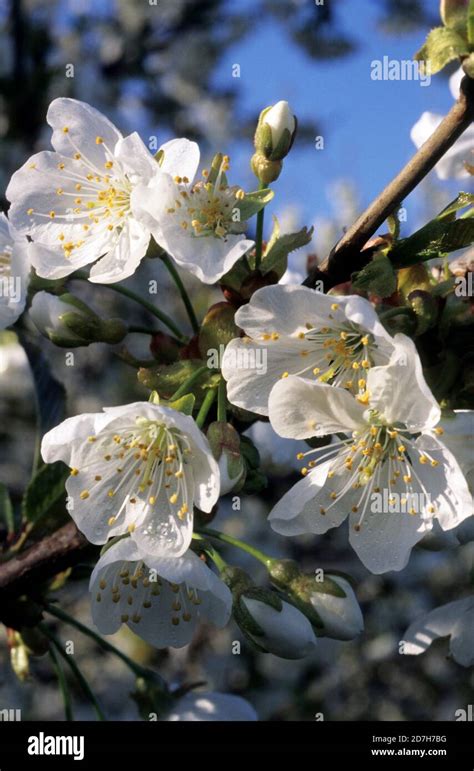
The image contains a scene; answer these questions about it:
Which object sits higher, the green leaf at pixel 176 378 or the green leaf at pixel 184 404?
the green leaf at pixel 176 378

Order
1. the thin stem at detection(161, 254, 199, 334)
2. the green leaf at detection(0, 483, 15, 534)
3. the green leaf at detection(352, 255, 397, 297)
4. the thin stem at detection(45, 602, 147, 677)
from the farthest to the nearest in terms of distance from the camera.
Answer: the green leaf at detection(0, 483, 15, 534) → the thin stem at detection(45, 602, 147, 677) → the thin stem at detection(161, 254, 199, 334) → the green leaf at detection(352, 255, 397, 297)

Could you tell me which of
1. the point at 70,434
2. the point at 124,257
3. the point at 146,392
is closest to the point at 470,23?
the point at 124,257

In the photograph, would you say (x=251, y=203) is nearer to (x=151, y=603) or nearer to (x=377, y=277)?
(x=377, y=277)

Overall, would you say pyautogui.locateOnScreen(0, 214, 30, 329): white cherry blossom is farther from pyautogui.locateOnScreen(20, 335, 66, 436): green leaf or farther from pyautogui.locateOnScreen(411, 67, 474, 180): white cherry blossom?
pyautogui.locateOnScreen(411, 67, 474, 180): white cherry blossom

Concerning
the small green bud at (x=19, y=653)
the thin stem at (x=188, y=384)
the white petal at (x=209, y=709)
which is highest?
the thin stem at (x=188, y=384)

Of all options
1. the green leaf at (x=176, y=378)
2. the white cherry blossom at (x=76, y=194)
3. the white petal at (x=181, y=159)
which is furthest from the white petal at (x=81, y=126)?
the green leaf at (x=176, y=378)

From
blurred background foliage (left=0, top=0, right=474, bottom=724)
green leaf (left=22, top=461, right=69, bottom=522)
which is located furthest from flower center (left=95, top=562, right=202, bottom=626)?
blurred background foliage (left=0, top=0, right=474, bottom=724)

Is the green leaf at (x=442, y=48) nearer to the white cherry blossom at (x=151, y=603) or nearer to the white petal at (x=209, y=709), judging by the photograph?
the white cherry blossom at (x=151, y=603)
